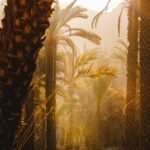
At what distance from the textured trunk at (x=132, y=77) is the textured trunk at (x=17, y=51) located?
14.9 meters

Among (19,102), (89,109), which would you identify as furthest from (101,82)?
(19,102)

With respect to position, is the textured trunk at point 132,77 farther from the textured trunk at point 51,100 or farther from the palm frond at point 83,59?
the palm frond at point 83,59

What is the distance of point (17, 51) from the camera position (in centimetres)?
459

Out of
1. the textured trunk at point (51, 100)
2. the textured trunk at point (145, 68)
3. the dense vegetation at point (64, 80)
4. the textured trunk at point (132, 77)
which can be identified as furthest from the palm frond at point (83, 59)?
the textured trunk at point (51, 100)

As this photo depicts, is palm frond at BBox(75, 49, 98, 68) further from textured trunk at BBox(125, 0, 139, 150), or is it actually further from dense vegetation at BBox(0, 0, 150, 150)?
textured trunk at BBox(125, 0, 139, 150)

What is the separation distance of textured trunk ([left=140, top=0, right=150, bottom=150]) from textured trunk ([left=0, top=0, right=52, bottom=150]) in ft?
30.0

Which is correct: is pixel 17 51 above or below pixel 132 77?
below

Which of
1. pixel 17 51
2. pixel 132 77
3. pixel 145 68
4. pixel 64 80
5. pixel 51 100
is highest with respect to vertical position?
pixel 64 80

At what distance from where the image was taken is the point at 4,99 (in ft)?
15.5

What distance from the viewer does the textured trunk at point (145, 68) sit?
45.6ft

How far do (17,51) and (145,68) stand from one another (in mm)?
10119

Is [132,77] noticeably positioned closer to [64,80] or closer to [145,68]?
[64,80]

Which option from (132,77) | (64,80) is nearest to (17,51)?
(132,77)

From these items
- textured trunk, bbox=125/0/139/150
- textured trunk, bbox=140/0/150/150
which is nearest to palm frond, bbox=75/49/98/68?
textured trunk, bbox=140/0/150/150
